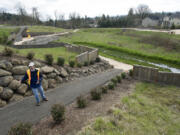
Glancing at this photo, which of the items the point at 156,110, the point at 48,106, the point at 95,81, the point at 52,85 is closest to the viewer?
the point at 48,106

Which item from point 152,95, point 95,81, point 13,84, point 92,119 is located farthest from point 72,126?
point 152,95

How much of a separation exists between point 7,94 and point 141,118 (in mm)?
6584

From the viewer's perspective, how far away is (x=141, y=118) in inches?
246

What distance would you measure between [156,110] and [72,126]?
504 cm

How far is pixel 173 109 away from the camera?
7.93 meters

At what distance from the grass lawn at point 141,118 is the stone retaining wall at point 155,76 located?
6.96 feet

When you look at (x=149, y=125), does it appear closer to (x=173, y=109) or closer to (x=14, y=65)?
(x=173, y=109)

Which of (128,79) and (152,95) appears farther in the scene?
(128,79)

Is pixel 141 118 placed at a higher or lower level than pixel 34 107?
lower

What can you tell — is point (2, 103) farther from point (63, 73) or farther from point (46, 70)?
point (63, 73)

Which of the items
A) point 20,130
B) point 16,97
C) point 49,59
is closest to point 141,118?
point 20,130

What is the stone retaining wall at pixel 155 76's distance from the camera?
11.3m

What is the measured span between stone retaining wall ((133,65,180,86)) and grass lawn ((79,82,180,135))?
212 cm

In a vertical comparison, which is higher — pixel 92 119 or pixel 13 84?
pixel 13 84
